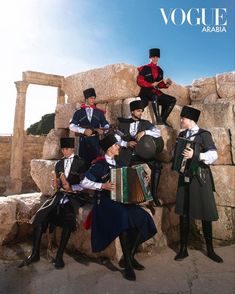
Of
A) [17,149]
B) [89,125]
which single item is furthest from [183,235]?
[17,149]

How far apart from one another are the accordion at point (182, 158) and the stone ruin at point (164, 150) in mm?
973

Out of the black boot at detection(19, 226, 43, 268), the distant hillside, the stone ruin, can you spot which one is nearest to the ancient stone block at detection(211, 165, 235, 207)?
the stone ruin

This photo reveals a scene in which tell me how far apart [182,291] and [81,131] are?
2.72 m

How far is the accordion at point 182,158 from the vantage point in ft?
12.8

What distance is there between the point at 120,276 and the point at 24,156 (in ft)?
49.9

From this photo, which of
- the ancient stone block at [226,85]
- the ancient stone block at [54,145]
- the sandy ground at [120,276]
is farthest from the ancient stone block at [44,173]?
the ancient stone block at [226,85]

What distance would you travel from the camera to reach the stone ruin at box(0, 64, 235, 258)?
4.72m

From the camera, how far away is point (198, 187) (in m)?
3.96

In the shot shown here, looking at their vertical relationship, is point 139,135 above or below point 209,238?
above

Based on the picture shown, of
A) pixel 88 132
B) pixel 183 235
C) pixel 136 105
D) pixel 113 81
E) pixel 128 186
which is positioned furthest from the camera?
pixel 113 81

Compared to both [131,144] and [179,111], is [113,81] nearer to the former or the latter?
[179,111]

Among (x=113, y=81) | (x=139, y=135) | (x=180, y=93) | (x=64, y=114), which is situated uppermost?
(x=180, y=93)

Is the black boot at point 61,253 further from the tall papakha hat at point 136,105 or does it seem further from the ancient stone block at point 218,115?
the ancient stone block at point 218,115

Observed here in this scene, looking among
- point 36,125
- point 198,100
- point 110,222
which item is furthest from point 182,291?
point 36,125
